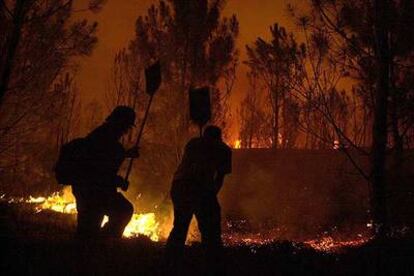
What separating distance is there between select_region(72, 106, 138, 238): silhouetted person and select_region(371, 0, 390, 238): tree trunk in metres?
5.63

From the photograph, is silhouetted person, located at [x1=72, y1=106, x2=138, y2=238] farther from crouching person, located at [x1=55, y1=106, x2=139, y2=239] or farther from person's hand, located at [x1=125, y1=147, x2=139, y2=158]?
person's hand, located at [x1=125, y1=147, x2=139, y2=158]

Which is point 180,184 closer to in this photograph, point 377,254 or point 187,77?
point 377,254

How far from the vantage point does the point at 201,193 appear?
6270 mm

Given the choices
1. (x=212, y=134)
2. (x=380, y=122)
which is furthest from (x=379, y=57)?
(x=212, y=134)

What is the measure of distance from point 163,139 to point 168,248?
14844 millimetres

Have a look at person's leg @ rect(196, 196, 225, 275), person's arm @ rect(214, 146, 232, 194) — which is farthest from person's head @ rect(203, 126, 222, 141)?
person's leg @ rect(196, 196, 225, 275)

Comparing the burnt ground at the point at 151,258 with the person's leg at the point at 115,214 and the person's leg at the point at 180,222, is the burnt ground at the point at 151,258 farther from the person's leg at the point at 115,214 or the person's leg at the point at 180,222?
the person's leg at the point at 180,222

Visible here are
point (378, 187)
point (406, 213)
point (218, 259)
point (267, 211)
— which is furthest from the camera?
point (267, 211)

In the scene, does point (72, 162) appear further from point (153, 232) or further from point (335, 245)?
point (335, 245)

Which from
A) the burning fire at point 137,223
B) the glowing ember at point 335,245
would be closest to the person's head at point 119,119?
the burning fire at point 137,223

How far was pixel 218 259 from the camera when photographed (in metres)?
6.04

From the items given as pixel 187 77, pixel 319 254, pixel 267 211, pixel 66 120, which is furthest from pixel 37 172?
pixel 319 254

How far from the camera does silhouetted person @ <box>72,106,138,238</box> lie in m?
6.15

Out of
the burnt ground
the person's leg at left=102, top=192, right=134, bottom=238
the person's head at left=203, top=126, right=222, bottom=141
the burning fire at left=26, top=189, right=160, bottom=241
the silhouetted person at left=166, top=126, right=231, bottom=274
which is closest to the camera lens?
the burnt ground
